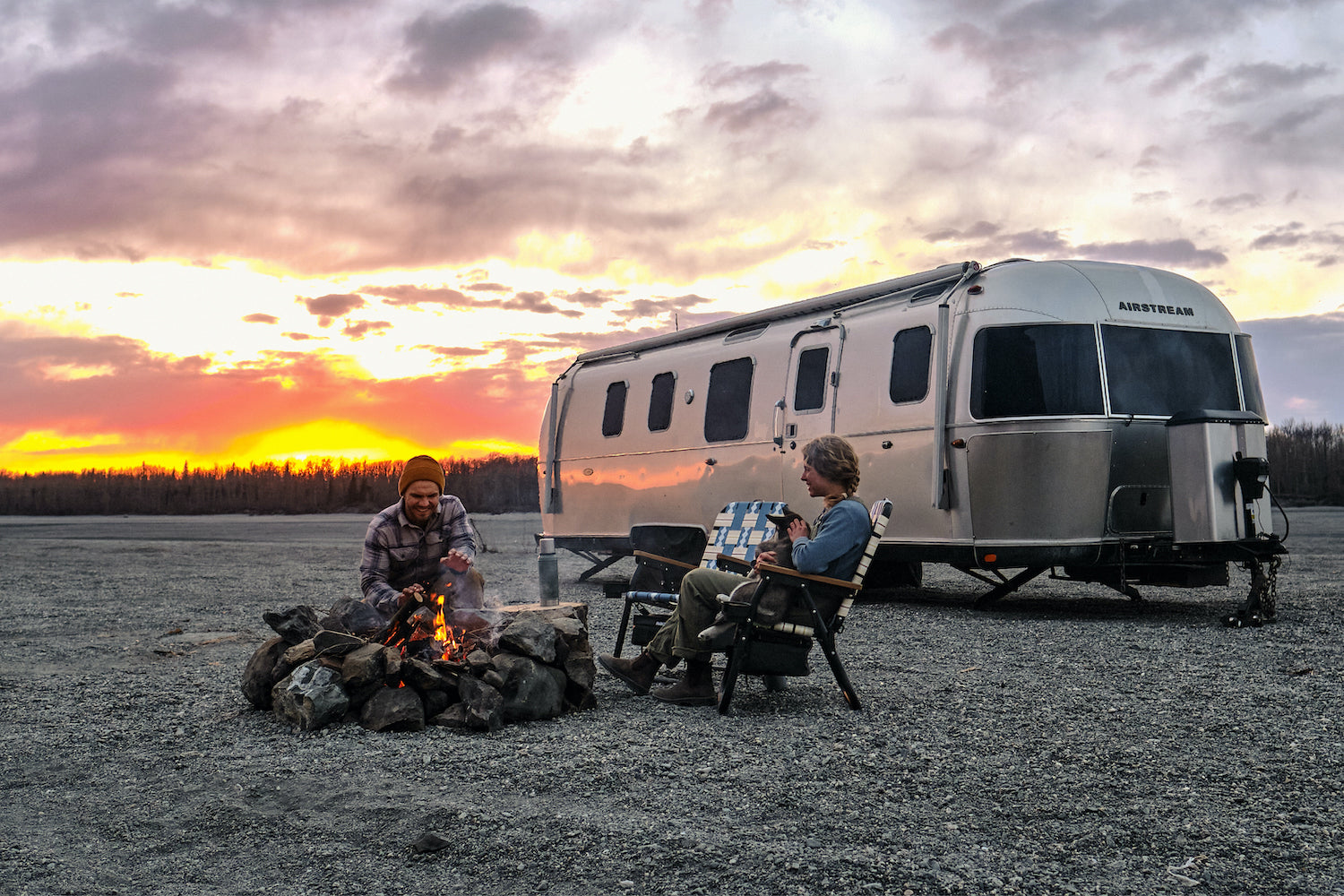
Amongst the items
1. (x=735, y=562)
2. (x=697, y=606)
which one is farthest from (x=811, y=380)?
(x=697, y=606)

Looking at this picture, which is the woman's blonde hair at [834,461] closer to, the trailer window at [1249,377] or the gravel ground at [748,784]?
the gravel ground at [748,784]

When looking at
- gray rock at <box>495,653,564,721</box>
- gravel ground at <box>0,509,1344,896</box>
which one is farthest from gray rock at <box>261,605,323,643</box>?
gray rock at <box>495,653,564,721</box>

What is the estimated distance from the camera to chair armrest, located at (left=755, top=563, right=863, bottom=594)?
16.6ft

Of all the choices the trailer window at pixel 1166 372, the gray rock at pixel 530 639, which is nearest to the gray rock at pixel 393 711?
the gray rock at pixel 530 639

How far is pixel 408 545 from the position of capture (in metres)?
5.78

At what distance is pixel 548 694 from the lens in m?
5.08

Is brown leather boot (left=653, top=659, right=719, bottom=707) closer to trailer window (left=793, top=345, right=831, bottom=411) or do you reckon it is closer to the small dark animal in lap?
the small dark animal in lap

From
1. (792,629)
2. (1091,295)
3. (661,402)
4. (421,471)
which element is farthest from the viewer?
(661,402)

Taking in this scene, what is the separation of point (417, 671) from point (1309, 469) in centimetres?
3447

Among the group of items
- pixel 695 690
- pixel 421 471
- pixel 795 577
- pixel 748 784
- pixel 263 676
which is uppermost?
pixel 421 471

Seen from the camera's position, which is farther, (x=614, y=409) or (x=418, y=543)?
(x=614, y=409)

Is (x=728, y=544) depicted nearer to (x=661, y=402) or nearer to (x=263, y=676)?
(x=263, y=676)

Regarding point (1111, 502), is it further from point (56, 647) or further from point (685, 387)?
point (56, 647)

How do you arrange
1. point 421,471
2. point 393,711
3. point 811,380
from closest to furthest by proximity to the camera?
1. point 393,711
2. point 421,471
3. point 811,380
